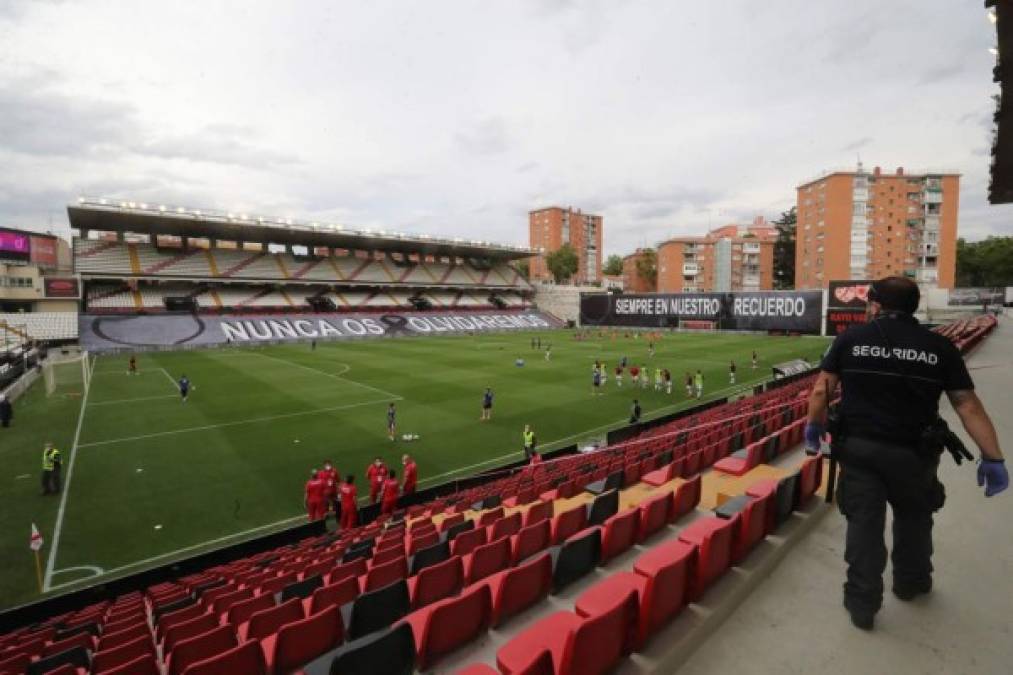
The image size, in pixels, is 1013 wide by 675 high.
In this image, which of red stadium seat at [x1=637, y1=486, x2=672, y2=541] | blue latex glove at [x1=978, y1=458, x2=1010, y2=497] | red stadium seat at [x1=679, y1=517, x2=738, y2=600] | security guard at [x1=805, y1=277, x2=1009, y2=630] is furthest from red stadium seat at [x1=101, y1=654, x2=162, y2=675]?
blue latex glove at [x1=978, y1=458, x2=1010, y2=497]

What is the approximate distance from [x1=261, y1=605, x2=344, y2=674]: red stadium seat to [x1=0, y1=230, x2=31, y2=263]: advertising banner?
73693 millimetres

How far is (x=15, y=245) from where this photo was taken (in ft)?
182

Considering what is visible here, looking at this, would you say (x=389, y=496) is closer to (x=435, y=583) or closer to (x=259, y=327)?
(x=435, y=583)

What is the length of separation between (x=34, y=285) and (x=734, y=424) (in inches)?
2626

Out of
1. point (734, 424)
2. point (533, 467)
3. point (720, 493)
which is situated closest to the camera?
point (720, 493)

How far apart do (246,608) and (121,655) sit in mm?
1062

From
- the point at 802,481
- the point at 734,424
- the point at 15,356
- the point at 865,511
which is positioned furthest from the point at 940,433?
the point at 15,356

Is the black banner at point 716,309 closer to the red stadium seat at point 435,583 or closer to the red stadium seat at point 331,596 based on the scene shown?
the red stadium seat at point 435,583

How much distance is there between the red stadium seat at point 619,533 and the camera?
4.86 meters

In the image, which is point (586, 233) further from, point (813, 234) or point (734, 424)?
point (734, 424)

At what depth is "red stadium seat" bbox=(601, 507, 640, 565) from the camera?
4863 millimetres

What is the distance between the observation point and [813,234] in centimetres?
7612

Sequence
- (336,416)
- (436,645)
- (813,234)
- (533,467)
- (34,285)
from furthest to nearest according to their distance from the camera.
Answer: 1. (813,234)
2. (34,285)
3. (336,416)
4. (533,467)
5. (436,645)

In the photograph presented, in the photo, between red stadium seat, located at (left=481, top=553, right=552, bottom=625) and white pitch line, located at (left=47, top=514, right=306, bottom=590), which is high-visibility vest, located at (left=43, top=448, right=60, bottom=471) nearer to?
white pitch line, located at (left=47, top=514, right=306, bottom=590)
